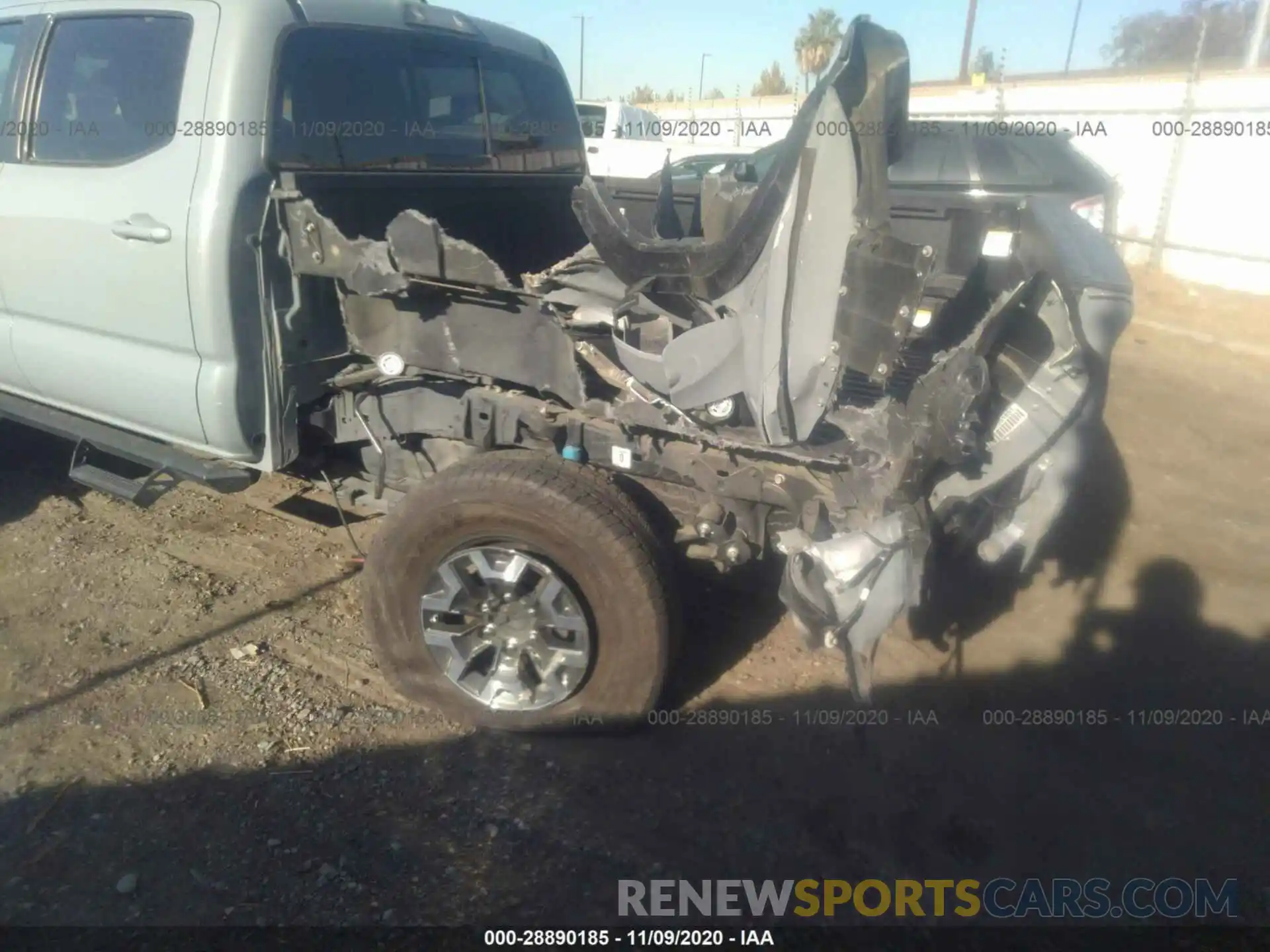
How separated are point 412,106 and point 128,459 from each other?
73.9 inches

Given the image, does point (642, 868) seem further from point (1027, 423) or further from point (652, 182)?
point (652, 182)

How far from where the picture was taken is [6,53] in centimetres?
381

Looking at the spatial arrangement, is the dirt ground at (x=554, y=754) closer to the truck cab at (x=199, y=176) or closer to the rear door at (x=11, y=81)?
the truck cab at (x=199, y=176)

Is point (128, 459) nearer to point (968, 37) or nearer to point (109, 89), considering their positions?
point (109, 89)

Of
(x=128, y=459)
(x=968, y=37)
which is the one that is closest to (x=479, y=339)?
(x=128, y=459)

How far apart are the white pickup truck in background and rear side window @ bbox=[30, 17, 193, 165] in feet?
39.0

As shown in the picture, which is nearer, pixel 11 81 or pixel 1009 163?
pixel 11 81

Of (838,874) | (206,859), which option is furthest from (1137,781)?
(206,859)

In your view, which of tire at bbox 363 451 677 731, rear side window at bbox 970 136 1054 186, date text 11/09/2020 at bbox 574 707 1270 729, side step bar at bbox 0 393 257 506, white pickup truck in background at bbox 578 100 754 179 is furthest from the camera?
white pickup truck in background at bbox 578 100 754 179

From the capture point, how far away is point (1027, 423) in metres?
2.70

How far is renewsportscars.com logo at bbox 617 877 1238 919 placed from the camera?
2.52 meters

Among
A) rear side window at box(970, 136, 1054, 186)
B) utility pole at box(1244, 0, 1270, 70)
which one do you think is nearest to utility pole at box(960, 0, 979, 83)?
utility pole at box(1244, 0, 1270, 70)

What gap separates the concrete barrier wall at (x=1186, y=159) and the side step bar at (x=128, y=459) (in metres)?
10.4

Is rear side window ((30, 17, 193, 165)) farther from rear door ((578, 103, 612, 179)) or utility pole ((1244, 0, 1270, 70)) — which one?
utility pole ((1244, 0, 1270, 70))
